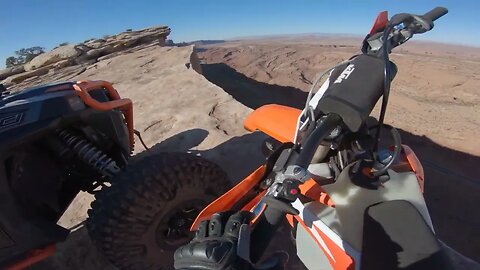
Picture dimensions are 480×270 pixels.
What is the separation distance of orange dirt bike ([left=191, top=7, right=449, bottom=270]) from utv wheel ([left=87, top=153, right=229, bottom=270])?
891mm

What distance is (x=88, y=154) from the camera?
103 inches

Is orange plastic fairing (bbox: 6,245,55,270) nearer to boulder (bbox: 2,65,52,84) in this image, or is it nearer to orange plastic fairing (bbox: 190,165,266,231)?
orange plastic fairing (bbox: 190,165,266,231)

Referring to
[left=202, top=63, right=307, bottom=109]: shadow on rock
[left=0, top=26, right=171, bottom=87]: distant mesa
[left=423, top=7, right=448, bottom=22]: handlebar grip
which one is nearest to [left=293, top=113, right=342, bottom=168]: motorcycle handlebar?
[left=423, top=7, right=448, bottom=22]: handlebar grip

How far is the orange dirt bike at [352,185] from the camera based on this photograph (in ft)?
4.25

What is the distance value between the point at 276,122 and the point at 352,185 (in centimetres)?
77

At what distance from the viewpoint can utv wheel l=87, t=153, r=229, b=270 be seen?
90.3 inches

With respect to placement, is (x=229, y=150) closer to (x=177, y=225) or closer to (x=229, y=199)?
(x=177, y=225)

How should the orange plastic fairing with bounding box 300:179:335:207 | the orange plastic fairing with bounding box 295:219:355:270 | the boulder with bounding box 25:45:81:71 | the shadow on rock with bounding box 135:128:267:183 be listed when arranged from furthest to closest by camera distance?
1. the boulder with bounding box 25:45:81:71
2. the shadow on rock with bounding box 135:128:267:183
3. the orange plastic fairing with bounding box 300:179:335:207
4. the orange plastic fairing with bounding box 295:219:355:270

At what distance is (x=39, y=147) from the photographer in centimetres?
259

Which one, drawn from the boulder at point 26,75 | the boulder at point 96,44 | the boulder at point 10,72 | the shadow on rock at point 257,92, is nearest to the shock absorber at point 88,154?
the shadow on rock at point 257,92

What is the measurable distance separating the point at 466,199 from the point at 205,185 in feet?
16.0

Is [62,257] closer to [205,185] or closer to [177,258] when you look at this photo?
[205,185]

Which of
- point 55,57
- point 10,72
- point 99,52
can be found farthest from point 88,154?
point 10,72

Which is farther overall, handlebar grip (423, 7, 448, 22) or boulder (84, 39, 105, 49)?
boulder (84, 39, 105, 49)
